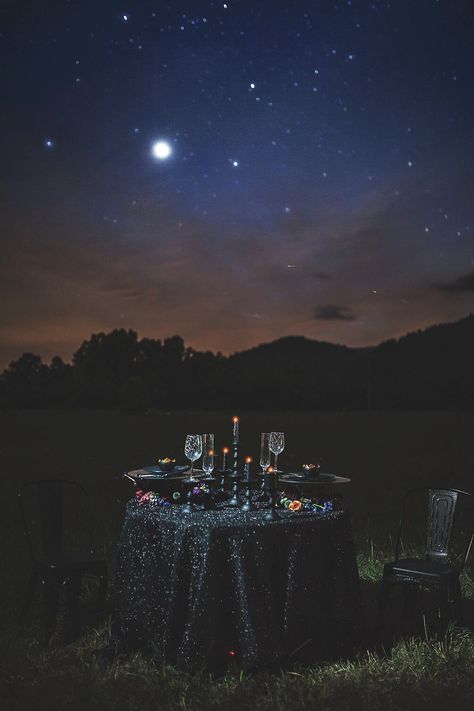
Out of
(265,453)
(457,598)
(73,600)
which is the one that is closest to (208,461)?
(265,453)

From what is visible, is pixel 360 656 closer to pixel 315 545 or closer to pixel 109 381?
pixel 315 545

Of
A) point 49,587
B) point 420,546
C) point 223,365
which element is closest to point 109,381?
point 223,365

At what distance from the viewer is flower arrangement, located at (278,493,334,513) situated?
15.1 ft

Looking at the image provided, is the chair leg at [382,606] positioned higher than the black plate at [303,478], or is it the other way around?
the black plate at [303,478]

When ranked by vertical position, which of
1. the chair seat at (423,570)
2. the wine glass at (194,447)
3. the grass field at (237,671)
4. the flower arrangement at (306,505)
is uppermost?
the wine glass at (194,447)

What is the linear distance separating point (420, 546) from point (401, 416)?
86.9ft

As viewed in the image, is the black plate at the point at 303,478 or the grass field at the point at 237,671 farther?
the black plate at the point at 303,478

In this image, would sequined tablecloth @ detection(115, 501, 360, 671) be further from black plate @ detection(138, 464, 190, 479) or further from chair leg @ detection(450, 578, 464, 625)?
chair leg @ detection(450, 578, 464, 625)

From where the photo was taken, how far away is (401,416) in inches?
1348

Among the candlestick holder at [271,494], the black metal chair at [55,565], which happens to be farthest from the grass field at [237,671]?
the candlestick holder at [271,494]

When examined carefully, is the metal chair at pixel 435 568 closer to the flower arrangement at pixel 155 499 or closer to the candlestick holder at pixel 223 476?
the candlestick holder at pixel 223 476

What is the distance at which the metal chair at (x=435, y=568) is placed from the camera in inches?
194

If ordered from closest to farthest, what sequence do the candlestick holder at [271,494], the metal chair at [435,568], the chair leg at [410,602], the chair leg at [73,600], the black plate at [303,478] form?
the candlestick holder at [271,494]
the black plate at [303,478]
the metal chair at [435,568]
the chair leg at [73,600]
the chair leg at [410,602]

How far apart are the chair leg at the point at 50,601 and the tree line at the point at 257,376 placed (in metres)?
30.2
